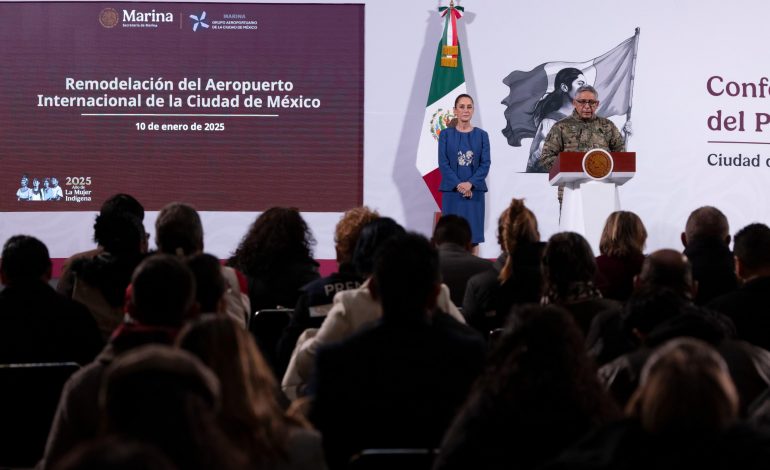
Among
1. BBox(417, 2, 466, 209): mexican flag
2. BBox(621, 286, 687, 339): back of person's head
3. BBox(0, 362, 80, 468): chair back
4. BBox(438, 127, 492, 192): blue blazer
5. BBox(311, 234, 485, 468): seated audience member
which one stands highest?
BBox(417, 2, 466, 209): mexican flag

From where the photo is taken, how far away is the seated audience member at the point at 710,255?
4227mm

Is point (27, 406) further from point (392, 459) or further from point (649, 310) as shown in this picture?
point (649, 310)

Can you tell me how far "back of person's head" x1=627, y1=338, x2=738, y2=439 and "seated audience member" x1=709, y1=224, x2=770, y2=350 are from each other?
6.64 ft

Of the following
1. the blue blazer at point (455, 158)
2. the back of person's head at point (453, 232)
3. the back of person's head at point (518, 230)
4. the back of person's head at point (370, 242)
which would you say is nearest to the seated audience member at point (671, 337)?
the back of person's head at point (370, 242)

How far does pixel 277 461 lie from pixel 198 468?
48 cm

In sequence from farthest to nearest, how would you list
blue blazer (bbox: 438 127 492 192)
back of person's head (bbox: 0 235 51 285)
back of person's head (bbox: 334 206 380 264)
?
blue blazer (bbox: 438 127 492 192)
back of person's head (bbox: 334 206 380 264)
back of person's head (bbox: 0 235 51 285)

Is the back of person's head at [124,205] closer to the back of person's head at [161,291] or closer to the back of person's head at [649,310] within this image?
the back of person's head at [161,291]

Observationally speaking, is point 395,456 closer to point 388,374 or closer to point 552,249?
point 388,374

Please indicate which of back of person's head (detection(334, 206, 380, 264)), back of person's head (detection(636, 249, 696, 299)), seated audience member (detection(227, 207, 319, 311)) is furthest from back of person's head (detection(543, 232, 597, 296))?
seated audience member (detection(227, 207, 319, 311))

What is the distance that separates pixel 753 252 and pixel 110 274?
2281 mm

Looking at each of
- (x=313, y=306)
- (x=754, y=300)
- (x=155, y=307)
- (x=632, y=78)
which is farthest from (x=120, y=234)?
(x=632, y=78)

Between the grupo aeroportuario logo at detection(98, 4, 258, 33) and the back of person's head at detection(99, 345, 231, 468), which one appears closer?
the back of person's head at detection(99, 345, 231, 468)

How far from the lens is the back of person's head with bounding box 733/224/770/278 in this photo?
3523 mm

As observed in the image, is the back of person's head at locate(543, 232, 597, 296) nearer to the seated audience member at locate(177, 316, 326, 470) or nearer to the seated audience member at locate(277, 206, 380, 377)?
the seated audience member at locate(277, 206, 380, 377)
